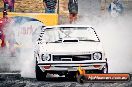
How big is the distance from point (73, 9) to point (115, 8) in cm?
186

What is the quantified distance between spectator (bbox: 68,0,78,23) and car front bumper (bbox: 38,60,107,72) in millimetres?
9971

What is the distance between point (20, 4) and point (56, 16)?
230 centimetres

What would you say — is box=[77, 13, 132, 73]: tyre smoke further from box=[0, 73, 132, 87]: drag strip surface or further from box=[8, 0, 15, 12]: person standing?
box=[8, 0, 15, 12]: person standing

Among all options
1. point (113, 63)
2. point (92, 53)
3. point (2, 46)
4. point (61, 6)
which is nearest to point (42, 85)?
point (92, 53)

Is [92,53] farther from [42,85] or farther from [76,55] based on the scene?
[42,85]

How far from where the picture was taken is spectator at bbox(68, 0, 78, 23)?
70.2ft

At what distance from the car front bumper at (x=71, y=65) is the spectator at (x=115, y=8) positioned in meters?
10.7

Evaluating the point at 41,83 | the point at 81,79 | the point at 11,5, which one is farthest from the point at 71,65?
the point at 11,5

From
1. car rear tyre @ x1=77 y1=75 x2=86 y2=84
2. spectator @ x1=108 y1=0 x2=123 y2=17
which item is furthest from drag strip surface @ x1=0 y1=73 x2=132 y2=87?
spectator @ x1=108 y1=0 x2=123 y2=17

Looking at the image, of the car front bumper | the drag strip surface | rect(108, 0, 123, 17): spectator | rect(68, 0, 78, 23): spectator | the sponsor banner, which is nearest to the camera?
the sponsor banner

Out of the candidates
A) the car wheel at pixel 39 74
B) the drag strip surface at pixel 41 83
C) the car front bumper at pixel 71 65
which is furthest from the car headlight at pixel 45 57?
the drag strip surface at pixel 41 83

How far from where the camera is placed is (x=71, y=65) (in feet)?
37.1

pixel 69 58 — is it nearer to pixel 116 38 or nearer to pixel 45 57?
pixel 45 57

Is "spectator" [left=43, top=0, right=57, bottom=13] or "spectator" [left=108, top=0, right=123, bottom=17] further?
"spectator" [left=108, top=0, right=123, bottom=17]
